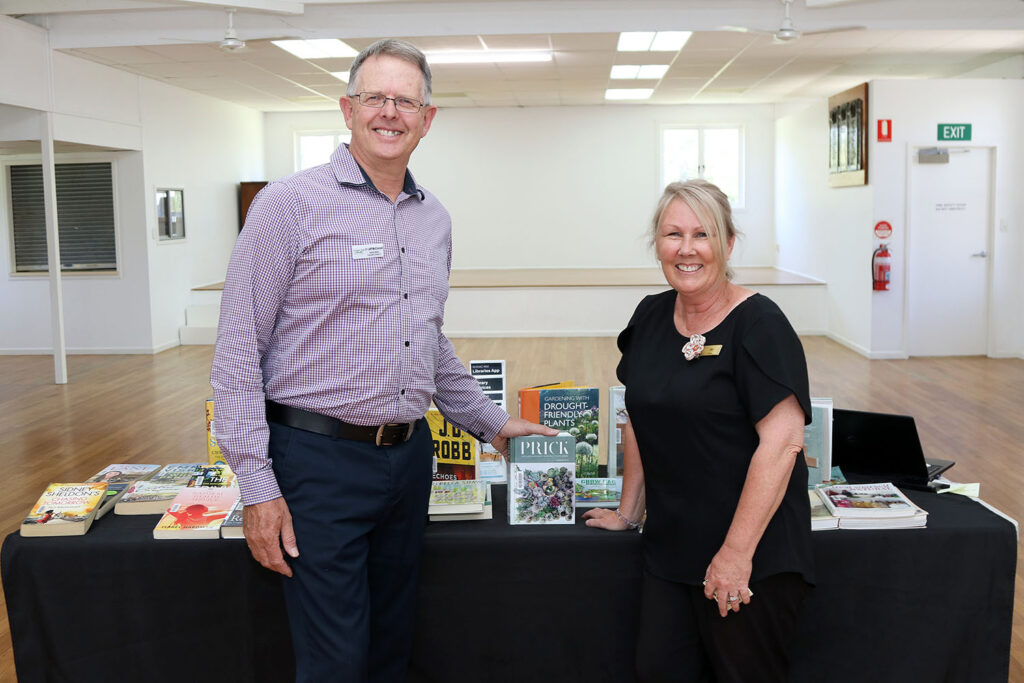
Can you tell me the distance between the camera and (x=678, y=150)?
626 inches

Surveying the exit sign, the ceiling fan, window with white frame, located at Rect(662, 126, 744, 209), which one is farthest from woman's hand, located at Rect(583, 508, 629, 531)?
window with white frame, located at Rect(662, 126, 744, 209)

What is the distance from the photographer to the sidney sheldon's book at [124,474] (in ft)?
9.63

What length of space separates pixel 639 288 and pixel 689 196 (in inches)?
399

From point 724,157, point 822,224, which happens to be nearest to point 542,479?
point 822,224

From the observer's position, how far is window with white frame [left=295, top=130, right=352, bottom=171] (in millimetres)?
16016

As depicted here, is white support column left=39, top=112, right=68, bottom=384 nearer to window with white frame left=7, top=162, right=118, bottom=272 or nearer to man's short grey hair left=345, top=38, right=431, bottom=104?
window with white frame left=7, top=162, right=118, bottom=272

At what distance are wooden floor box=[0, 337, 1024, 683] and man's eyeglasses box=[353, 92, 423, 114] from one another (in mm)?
2485

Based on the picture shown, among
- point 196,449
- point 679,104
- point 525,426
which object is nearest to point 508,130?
point 679,104

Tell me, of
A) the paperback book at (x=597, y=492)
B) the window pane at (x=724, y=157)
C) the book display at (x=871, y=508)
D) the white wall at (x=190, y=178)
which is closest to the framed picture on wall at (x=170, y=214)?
the white wall at (x=190, y=178)

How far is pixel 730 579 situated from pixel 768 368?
430 mm

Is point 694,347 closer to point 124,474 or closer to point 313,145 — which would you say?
point 124,474

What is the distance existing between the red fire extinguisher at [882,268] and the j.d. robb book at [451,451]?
8.17 m

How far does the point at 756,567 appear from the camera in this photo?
191cm

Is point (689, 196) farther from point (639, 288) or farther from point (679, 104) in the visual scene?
point (679, 104)
